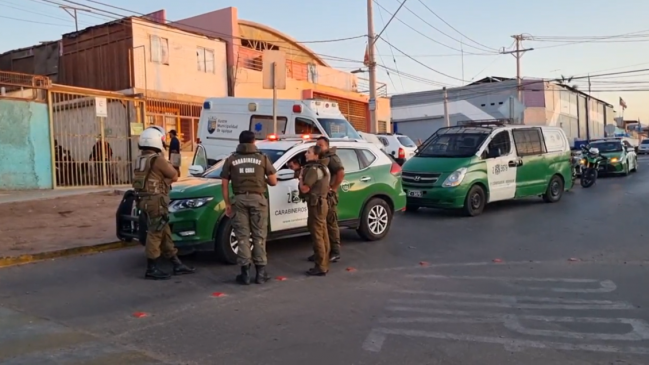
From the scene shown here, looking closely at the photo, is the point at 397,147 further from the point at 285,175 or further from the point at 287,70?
the point at 285,175

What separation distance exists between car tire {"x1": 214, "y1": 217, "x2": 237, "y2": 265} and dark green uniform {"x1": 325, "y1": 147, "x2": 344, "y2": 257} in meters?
1.34

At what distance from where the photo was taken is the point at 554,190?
14992mm

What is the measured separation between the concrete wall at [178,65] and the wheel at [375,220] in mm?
13428

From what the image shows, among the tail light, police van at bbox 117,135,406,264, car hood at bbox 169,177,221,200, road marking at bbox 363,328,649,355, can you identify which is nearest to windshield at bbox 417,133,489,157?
the tail light

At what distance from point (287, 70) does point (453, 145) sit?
1558cm

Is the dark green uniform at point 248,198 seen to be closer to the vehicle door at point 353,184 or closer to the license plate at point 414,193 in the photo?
the vehicle door at point 353,184

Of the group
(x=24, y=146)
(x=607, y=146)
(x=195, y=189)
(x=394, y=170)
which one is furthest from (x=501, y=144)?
(x=607, y=146)

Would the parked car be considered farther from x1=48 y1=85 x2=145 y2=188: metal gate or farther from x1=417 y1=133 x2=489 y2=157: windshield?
x1=48 y1=85 x2=145 y2=188: metal gate

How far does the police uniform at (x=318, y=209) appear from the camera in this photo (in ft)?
24.7

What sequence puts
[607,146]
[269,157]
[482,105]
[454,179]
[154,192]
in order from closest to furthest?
1. [154,192]
2. [269,157]
3. [454,179]
4. [607,146]
5. [482,105]

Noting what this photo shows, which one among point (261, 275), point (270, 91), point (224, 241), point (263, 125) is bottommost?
A: point (261, 275)

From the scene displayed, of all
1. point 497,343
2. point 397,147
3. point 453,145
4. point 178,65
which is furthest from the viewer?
point 397,147

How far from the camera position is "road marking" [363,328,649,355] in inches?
189

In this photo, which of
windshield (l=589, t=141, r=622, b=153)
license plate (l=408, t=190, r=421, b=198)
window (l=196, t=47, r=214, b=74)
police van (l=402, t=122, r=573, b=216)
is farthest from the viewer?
windshield (l=589, t=141, r=622, b=153)
